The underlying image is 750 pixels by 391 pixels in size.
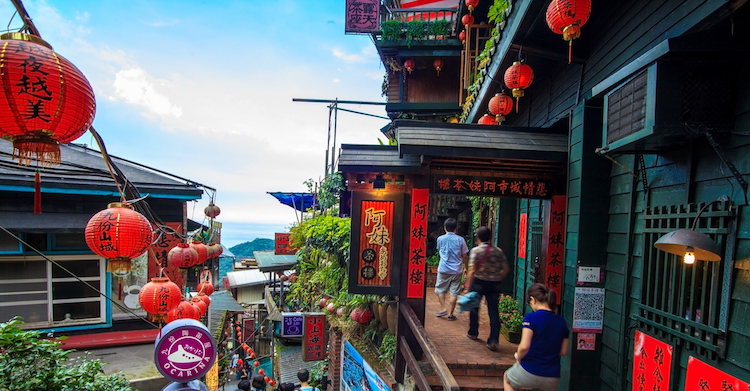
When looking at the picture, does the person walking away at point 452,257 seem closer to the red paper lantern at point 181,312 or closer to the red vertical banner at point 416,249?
the red vertical banner at point 416,249

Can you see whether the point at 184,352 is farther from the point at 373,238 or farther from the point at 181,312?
the point at 181,312

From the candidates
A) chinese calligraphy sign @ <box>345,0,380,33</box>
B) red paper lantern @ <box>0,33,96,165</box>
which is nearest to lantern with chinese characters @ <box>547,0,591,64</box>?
red paper lantern @ <box>0,33,96,165</box>

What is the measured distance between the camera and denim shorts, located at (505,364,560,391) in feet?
13.4

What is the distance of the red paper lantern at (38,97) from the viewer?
3.38 m

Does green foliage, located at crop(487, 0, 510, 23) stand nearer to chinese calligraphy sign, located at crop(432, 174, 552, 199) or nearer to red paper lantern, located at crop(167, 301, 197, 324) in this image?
chinese calligraphy sign, located at crop(432, 174, 552, 199)

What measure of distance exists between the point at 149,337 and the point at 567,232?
10.9 metres

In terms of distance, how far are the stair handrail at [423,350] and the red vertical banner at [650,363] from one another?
219 centimetres

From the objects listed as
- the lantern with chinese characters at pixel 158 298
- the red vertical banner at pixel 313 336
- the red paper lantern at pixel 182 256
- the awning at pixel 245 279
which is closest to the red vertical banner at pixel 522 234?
the red vertical banner at pixel 313 336

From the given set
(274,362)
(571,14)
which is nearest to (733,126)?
(571,14)

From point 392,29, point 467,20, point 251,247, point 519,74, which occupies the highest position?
point 392,29

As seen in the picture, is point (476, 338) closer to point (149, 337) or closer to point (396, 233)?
point (396, 233)

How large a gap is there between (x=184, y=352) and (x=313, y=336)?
277 inches

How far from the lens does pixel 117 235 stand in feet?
18.8

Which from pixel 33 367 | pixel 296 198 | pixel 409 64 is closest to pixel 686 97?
pixel 33 367
